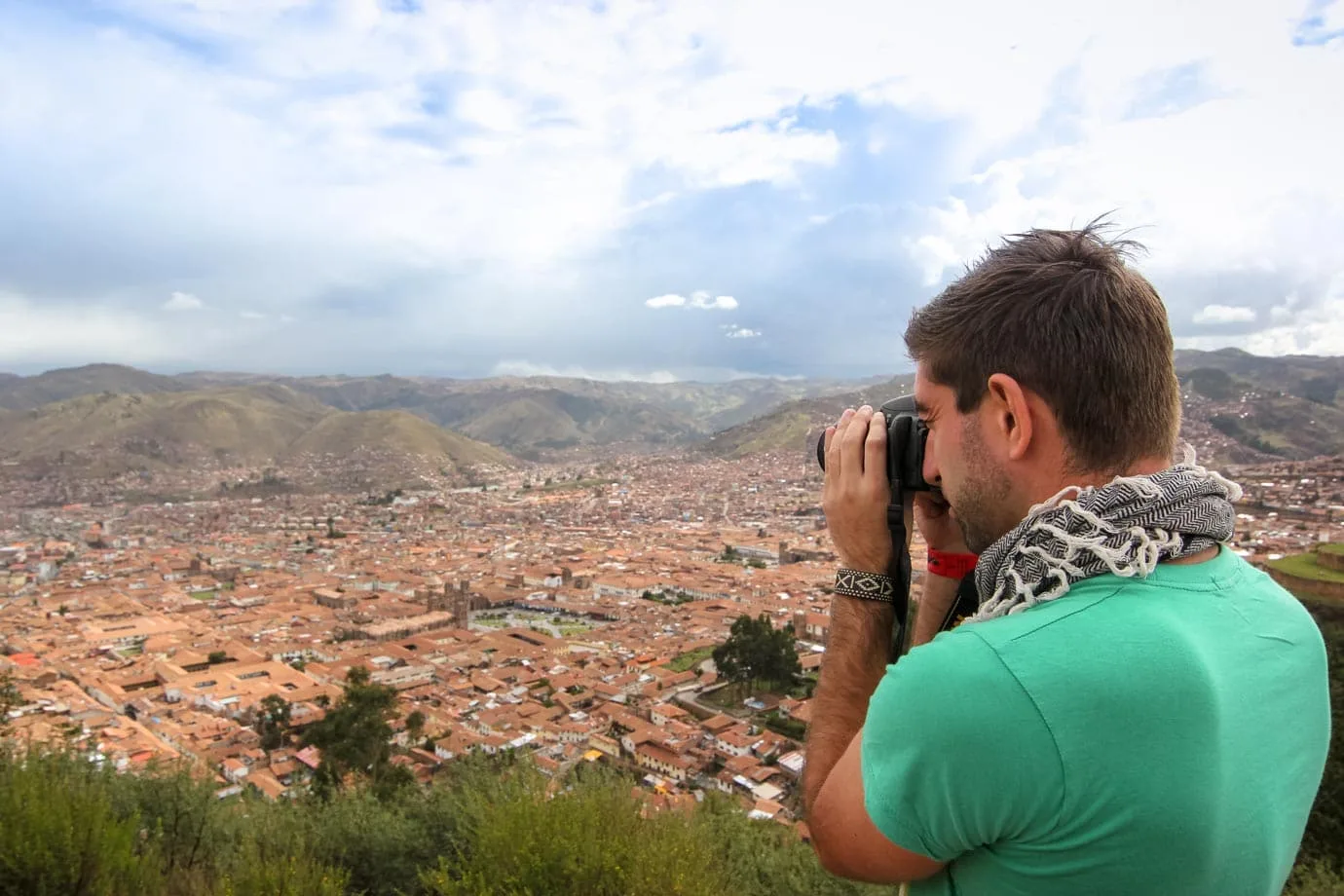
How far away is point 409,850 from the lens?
17.0 feet

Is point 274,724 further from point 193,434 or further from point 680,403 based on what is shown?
point 680,403

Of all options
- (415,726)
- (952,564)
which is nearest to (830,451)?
(952,564)

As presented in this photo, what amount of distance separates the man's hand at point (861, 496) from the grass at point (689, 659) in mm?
17087

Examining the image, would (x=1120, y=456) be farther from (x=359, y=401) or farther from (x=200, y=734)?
(x=359, y=401)

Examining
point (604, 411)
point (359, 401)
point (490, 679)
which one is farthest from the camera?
point (359, 401)

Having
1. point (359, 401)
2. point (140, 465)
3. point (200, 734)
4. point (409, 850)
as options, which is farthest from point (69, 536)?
point (359, 401)

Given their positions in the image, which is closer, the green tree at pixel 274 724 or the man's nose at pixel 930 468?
the man's nose at pixel 930 468

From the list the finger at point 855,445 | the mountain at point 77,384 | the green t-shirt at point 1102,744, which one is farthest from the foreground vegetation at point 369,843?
the mountain at point 77,384

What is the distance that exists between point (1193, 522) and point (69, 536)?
54959 mm

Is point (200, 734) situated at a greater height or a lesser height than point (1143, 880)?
lesser

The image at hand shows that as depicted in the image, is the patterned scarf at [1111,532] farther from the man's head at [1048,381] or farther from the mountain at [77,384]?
the mountain at [77,384]

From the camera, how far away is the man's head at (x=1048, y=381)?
751mm

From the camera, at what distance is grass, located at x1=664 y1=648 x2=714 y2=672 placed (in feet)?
57.7

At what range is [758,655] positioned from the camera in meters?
15.2
